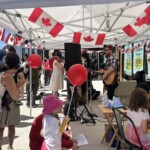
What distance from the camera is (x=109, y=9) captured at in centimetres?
783

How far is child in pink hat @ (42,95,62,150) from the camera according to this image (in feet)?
8.63

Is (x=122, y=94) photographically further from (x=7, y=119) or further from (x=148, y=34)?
(x=7, y=119)

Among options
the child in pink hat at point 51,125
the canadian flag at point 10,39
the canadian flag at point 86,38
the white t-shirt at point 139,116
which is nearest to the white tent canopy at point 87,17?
the canadian flag at point 10,39

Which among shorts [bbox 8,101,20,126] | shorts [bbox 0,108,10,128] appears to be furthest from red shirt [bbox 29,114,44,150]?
shorts [bbox 8,101,20,126]

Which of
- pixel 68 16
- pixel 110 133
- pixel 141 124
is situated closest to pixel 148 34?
pixel 68 16

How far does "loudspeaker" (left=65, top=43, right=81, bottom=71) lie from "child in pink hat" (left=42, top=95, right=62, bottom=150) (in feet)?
15.8

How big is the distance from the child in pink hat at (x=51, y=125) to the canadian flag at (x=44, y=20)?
3.03m

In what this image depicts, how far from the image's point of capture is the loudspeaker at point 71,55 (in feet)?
25.0

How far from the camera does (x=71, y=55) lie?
7.67m

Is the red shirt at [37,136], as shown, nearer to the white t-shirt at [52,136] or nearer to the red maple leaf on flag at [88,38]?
the white t-shirt at [52,136]

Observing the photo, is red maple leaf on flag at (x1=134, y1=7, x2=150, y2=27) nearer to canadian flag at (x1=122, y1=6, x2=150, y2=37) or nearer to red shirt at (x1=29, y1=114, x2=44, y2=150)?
canadian flag at (x1=122, y1=6, x2=150, y2=37)

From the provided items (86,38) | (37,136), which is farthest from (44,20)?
(37,136)

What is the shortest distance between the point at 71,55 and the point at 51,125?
200 inches

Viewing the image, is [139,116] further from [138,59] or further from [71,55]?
[138,59]
